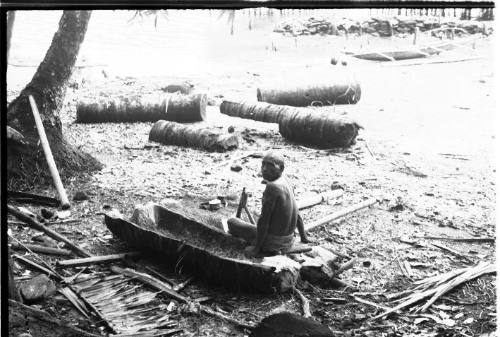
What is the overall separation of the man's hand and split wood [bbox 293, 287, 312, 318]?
0.42m

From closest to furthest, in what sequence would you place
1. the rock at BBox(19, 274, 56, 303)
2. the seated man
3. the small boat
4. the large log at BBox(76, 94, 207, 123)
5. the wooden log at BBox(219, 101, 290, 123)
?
the rock at BBox(19, 274, 56, 303)
the seated man
the wooden log at BBox(219, 101, 290, 123)
the large log at BBox(76, 94, 207, 123)
the small boat

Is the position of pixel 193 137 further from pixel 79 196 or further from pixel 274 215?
pixel 274 215

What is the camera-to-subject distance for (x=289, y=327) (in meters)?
3.75

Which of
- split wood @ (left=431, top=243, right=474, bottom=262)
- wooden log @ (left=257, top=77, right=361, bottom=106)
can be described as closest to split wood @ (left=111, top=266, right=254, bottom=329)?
split wood @ (left=431, top=243, right=474, bottom=262)

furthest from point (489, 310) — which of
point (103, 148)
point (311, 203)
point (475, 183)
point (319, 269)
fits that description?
point (103, 148)

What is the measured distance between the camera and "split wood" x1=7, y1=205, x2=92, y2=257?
4.61m

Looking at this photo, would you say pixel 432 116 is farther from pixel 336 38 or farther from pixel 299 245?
pixel 336 38

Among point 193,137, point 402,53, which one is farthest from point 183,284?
point 402,53

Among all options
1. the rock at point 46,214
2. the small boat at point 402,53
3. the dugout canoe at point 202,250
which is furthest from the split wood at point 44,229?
the small boat at point 402,53

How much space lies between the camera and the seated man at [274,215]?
398 cm

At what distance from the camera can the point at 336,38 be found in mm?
16188

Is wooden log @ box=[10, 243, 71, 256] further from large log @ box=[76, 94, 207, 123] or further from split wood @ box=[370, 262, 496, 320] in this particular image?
large log @ box=[76, 94, 207, 123]

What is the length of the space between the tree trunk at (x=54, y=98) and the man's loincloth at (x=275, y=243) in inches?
117

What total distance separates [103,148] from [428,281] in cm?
480
